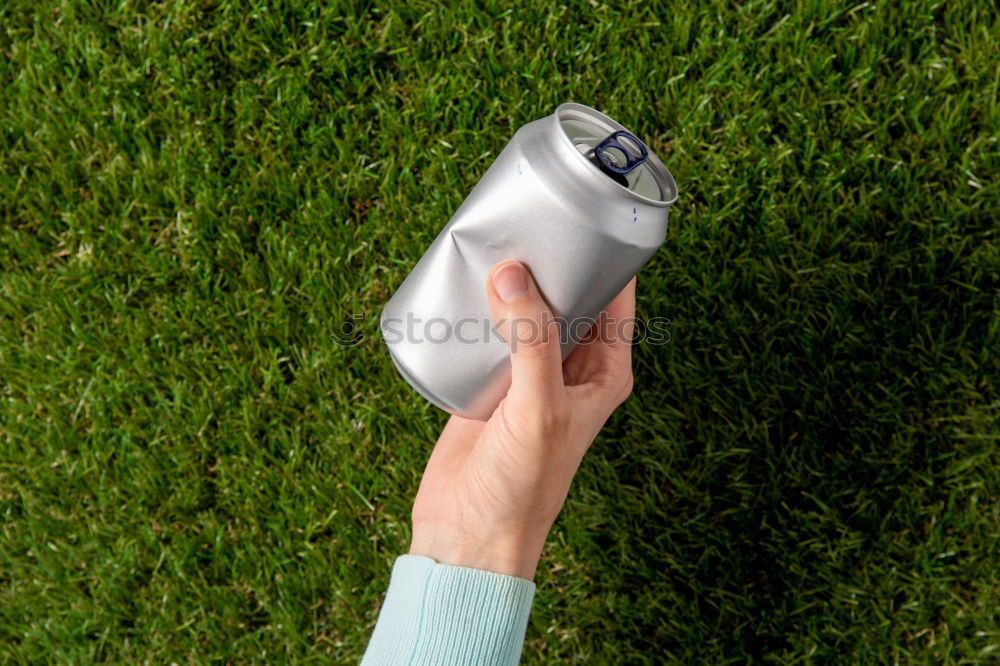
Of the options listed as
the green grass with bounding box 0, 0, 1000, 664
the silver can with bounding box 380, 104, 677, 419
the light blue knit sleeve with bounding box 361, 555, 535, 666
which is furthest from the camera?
the green grass with bounding box 0, 0, 1000, 664

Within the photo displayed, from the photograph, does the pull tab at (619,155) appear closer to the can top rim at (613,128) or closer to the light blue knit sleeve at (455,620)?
the can top rim at (613,128)

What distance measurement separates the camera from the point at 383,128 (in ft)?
6.50

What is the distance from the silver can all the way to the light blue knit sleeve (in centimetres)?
27

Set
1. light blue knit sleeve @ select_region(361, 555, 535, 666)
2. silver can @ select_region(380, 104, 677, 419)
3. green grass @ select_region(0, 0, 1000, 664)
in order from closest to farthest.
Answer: silver can @ select_region(380, 104, 677, 419)
light blue knit sleeve @ select_region(361, 555, 535, 666)
green grass @ select_region(0, 0, 1000, 664)

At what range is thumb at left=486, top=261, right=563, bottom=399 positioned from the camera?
1153 millimetres

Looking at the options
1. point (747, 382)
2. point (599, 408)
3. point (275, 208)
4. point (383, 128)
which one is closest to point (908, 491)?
point (747, 382)

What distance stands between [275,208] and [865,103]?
1.40m

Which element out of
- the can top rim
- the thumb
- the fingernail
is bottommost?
the thumb

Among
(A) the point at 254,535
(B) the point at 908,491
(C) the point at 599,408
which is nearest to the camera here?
(C) the point at 599,408

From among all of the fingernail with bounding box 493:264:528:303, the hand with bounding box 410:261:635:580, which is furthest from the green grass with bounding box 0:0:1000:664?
the fingernail with bounding box 493:264:528:303

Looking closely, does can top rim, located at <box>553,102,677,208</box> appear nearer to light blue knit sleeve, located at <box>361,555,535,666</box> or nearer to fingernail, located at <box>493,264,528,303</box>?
fingernail, located at <box>493,264,528,303</box>

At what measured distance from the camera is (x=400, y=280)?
1.93 meters

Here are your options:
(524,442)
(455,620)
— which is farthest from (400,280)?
(455,620)

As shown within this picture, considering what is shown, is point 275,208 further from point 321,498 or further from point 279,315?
point 321,498
